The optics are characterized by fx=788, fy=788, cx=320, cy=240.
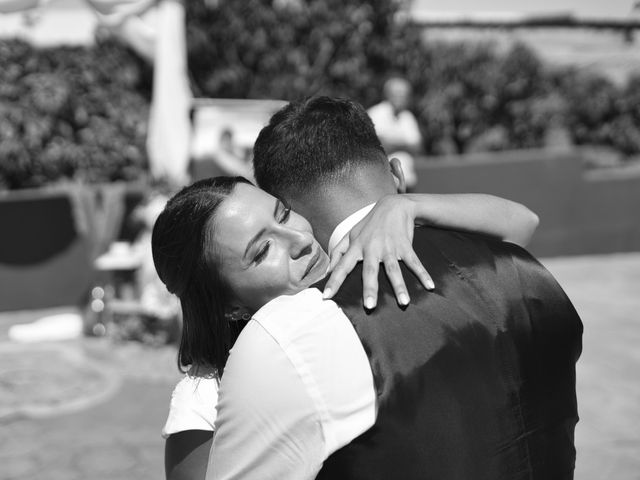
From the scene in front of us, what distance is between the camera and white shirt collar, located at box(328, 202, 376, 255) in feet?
5.24

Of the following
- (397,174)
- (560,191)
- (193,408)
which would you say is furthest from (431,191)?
(193,408)

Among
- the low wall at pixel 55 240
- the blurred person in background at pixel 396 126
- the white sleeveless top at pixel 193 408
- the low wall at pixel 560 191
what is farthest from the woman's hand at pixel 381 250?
the low wall at pixel 560 191

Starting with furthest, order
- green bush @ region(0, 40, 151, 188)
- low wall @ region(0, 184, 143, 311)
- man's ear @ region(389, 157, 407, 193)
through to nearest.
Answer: green bush @ region(0, 40, 151, 188) → low wall @ region(0, 184, 143, 311) → man's ear @ region(389, 157, 407, 193)

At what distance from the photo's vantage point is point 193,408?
161 centimetres

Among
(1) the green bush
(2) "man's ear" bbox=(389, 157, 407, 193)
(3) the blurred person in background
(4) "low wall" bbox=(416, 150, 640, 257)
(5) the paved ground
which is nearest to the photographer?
(2) "man's ear" bbox=(389, 157, 407, 193)

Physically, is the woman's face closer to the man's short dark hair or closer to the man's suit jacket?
the man's short dark hair

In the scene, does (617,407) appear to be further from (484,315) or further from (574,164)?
(574,164)

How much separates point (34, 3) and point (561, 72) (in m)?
8.15

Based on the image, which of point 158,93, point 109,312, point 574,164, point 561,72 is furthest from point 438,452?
point 561,72

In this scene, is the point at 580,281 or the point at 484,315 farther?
the point at 580,281

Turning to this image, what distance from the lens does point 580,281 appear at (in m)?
8.12

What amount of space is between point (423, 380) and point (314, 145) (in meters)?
0.58

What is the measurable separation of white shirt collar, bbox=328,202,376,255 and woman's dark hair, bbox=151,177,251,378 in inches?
9.6

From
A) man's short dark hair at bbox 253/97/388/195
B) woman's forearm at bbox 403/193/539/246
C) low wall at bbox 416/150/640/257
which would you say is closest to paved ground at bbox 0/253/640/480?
low wall at bbox 416/150/640/257
